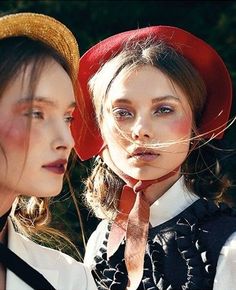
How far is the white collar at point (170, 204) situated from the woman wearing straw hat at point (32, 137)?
277 mm

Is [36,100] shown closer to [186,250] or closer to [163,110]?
[163,110]

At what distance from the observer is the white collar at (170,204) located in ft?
6.71

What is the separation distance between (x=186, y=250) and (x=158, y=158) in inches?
8.1

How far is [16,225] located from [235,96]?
1020mm

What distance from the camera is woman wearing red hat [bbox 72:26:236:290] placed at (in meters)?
1.98

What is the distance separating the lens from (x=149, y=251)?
80.0 inches

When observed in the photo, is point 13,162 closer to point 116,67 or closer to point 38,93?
point 38,93

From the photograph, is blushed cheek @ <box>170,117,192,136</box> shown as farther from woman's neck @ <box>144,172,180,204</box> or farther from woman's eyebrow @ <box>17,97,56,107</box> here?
woman's eyebrow @ <box>17,97,56,107</box>

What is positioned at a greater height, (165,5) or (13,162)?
(165,5)

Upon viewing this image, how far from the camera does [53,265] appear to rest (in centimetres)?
180

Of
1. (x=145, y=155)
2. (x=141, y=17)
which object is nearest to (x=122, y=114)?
(x=145, y=155)

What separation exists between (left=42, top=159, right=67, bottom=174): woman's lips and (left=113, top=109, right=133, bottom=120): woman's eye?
0.97 ft

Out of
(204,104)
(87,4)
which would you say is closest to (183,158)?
(204,104)

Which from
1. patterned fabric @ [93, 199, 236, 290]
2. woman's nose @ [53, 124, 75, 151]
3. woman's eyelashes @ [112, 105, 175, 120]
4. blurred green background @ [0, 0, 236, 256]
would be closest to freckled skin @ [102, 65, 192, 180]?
woman's eyelashes @ [112, 105, 175, 120]
